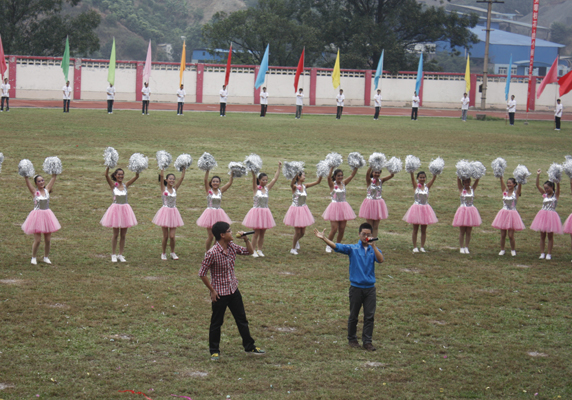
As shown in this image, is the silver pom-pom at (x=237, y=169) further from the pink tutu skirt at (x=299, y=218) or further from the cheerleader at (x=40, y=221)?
the cheerleader at (x=40, y=221)

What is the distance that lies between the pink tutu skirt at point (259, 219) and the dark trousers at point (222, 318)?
4126 mm

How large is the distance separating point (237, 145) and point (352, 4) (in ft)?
116

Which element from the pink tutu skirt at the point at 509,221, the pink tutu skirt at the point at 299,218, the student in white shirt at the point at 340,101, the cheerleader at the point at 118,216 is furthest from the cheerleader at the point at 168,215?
the student in white shirt at the point at 340,101

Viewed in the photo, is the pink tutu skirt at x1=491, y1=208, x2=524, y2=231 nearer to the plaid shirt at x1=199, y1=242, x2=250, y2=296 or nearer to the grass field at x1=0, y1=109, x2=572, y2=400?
the grass field at x1=0, y1=109, x2=572, y2=400

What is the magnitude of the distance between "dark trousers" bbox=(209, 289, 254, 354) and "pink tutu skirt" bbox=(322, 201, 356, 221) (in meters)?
4.74

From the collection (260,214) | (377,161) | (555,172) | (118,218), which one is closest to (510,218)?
(555,172)

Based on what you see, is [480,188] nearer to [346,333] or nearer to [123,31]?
[346,333]

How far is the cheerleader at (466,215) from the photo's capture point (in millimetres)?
11688

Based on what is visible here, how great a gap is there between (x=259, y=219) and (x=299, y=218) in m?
0.75

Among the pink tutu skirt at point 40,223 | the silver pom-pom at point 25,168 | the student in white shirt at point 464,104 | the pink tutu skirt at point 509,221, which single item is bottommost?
the pink tutu skirt at point 40,223

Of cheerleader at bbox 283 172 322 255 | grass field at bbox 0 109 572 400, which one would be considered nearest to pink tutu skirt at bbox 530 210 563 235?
grass field at bbox 0 109 572 400

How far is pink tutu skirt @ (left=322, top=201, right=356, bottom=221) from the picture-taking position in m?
11.5

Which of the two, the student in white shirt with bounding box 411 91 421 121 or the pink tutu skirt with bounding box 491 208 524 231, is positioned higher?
the student in white shirt with bounding box 411 91 421 121

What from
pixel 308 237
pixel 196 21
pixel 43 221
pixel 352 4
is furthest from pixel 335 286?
pixel 196 21
